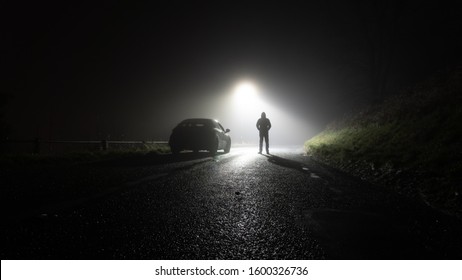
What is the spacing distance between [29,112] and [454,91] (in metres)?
133

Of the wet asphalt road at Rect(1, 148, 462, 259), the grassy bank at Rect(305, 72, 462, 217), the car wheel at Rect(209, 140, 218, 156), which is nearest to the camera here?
the wet asphalt road at Rect(1, 148, 462, 259)

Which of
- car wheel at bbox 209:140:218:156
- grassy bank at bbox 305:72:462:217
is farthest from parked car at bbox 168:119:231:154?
grassy bank at bbox 305:72:462:217

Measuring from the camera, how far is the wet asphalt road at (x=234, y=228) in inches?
101

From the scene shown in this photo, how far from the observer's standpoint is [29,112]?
11825 centimetres

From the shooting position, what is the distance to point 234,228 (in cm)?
316

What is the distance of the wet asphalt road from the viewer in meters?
2.55

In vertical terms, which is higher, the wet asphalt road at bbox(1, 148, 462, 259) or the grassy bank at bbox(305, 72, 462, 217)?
the grassy bank at bbox(305, 72, 462, 217)

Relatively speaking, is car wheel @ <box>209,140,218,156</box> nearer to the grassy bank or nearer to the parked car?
the parked car

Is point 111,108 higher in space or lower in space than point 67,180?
higher

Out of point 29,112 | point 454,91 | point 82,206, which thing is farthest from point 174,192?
point 29,112

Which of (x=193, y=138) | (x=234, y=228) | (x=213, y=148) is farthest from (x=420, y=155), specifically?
(x=193, y=138)

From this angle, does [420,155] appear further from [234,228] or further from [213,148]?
[213,148]
